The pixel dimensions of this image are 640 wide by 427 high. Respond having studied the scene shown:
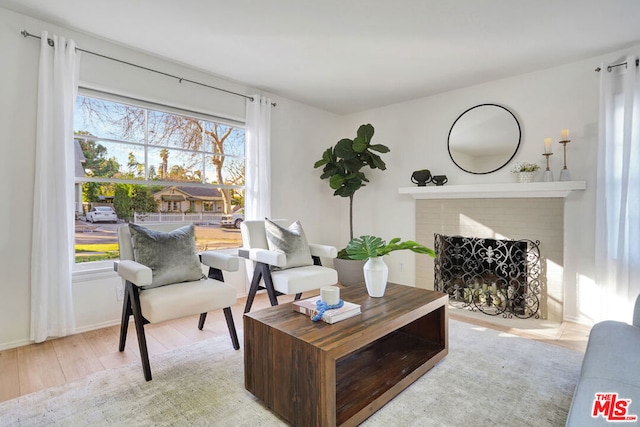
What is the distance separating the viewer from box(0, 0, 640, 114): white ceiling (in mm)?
2270

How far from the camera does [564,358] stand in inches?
89.0

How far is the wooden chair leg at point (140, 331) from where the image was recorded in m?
1.97

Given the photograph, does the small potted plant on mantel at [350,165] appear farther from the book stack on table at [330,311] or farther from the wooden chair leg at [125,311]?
the wooden chair leg at [125,311]

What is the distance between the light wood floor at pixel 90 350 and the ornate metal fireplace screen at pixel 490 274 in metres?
0.41

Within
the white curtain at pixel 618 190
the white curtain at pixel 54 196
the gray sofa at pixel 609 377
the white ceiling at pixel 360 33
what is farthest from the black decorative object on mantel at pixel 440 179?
the white curtain at pixel 54 196

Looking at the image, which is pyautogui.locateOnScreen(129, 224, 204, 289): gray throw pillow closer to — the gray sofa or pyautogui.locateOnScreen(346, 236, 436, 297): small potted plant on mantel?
pyautogui.locateOnScreen(346, 236, 436, 297): small potted plant on mantel

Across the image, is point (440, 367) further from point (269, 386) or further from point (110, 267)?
point (110, 267)

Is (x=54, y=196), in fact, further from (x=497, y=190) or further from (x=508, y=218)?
(x=508, y=218)

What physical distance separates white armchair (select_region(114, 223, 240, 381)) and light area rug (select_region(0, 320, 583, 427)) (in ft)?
0.68

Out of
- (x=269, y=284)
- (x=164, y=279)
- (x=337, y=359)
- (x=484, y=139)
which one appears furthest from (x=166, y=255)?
(x=484, y=139)

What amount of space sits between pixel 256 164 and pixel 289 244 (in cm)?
121

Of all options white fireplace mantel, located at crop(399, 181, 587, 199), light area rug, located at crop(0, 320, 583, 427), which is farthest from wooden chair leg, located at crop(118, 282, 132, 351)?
white fireplace mantel, located at crop(399, 181, 587, 199)

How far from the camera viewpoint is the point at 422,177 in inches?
154

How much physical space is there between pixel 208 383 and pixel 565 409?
6.12ft
